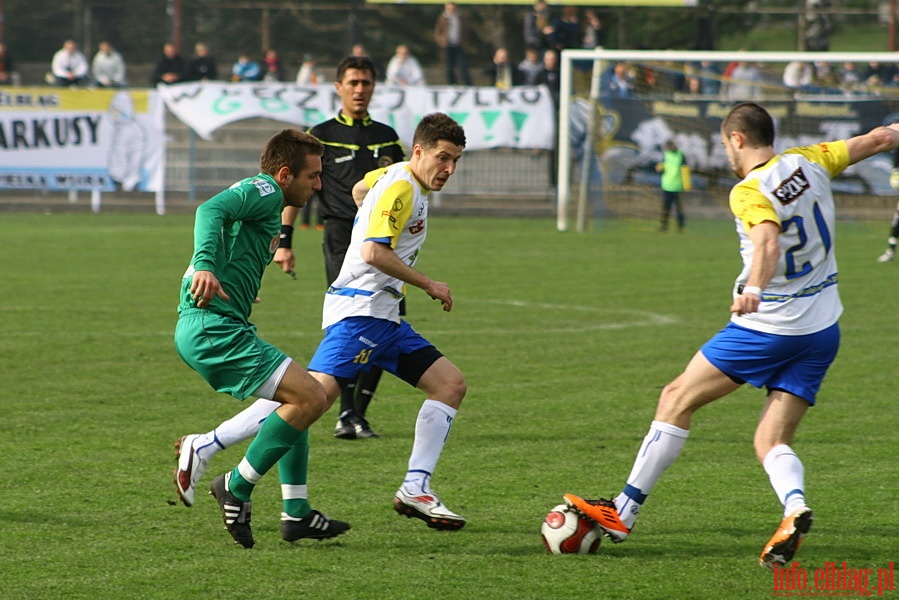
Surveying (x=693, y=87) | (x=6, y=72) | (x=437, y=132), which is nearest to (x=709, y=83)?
(x=693, y=87)

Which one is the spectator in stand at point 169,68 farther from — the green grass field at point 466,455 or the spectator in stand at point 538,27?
the green grass field at point 466,455

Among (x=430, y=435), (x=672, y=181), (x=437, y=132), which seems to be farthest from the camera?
(x=672, y=181)

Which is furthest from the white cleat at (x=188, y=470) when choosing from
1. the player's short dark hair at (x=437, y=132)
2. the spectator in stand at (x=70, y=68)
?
the spectator in stand at (x=70, y=68)

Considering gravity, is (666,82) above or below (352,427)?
above

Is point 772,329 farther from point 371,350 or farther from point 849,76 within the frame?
point 849,76

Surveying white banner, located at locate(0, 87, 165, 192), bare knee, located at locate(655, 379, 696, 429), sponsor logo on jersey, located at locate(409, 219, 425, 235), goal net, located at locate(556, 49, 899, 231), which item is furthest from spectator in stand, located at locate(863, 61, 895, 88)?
bare knee, located at locate(655, 379, 696, 429)

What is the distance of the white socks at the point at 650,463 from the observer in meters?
5.59

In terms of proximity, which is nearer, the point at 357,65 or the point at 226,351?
the point at 226,351

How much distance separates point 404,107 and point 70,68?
764cm

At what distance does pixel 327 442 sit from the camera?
7.80 m

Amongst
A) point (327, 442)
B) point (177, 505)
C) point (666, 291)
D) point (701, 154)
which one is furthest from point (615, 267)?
point (177, 505)

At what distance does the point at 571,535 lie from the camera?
5.53 m

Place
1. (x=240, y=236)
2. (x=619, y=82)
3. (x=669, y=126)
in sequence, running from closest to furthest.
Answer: (x=240, y=236), (x=619, y=82), (x=669, y=126)

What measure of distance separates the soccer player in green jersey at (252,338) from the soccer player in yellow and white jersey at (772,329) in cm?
116
